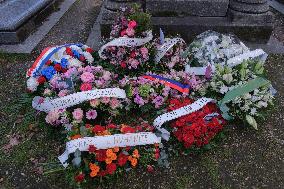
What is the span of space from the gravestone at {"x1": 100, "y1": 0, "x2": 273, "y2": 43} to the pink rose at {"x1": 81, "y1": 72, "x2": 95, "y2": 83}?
165 centimetres

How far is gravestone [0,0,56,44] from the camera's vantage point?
5.80m

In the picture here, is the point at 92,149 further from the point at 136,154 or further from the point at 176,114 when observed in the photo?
the point at 176,114

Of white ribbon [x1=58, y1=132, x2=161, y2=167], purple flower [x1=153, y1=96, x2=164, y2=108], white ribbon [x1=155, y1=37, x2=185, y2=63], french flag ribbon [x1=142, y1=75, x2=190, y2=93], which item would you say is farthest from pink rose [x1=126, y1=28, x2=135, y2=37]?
white ribbon [x1=58, y1=132, x2=161, y2=167]

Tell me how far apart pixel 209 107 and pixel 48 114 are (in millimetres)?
2006

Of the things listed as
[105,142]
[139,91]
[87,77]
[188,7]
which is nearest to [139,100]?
[139,91]

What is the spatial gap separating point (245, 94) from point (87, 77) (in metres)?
2.02

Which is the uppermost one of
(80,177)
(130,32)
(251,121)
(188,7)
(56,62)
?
(130,32)

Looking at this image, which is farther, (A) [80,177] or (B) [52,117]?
(B) [52,117]

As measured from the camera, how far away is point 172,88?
14.6 feet

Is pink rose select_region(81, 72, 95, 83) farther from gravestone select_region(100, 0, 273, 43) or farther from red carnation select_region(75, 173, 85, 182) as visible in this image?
gravestone select_region(100, 0, 273, 43)

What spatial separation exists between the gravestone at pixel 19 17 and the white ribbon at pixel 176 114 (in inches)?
131

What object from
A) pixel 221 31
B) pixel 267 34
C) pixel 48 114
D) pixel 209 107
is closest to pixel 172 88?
pixel 209 107

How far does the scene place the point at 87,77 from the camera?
435cm

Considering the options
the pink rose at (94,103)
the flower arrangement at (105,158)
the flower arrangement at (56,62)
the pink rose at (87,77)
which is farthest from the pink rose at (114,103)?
the flower arrangement at (56,62)
